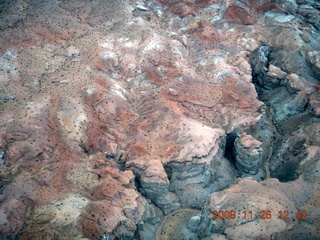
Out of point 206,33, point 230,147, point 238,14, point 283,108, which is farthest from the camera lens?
point 238,14

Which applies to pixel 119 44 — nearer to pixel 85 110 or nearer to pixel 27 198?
pixel 85 110

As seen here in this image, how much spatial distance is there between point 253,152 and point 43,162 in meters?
24.4

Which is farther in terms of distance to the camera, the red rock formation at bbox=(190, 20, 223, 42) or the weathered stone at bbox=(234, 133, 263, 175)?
the red rock formation at bbox=(190, 20, 223, 42)

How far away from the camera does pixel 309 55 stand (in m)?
53.7

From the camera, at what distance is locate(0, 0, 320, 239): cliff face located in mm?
36688

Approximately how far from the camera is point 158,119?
4659cm

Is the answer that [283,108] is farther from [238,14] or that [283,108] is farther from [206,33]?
[238,14]

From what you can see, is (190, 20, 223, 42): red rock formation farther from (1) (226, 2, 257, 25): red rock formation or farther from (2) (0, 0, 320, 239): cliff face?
(1) (226, 2, 257, 25): red rock formation

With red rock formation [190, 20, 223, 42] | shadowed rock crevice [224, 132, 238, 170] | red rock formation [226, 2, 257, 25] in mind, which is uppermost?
red rock formation [226, 2, 257, 25]

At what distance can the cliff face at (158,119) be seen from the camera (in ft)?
120

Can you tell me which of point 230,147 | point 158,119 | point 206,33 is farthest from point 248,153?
point 206,33
